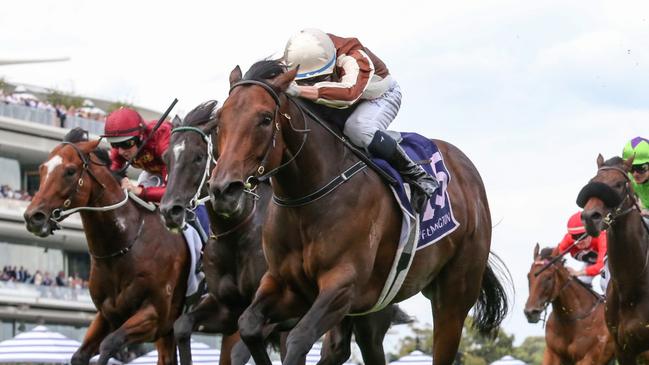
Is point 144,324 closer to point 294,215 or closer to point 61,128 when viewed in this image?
point 294,215

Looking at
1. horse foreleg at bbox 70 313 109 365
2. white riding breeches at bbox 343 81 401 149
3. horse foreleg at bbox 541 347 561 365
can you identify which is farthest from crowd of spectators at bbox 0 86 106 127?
white riding breeches at bbox 343 81 401 149

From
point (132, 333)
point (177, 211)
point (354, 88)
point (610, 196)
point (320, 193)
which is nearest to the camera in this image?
point (320, 193)

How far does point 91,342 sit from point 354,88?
13.0 ft

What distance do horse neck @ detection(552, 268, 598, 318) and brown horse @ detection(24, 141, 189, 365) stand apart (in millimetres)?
7660

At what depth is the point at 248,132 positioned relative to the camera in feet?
23.6

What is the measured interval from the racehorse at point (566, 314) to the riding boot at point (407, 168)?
341 inches

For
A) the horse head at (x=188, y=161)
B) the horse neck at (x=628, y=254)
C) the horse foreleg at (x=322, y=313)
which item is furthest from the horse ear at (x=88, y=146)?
the horse neck at (x=628, y=254)

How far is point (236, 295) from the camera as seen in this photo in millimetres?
10344

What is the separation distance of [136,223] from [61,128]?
3818 cm

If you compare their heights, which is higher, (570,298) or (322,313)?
(322,313)

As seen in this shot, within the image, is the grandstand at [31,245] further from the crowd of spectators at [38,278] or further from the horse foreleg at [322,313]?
the horse foreleg at [322,313]

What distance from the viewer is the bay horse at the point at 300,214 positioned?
7.23m

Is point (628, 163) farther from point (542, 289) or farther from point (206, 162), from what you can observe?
point (542, 289)

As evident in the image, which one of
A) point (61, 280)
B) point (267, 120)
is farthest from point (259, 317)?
point (61, 280)
